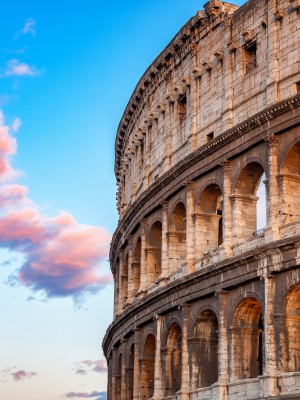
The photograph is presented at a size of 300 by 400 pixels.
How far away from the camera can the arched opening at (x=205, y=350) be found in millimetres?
30797

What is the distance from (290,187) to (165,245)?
26.0 feet

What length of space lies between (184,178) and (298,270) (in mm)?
8254

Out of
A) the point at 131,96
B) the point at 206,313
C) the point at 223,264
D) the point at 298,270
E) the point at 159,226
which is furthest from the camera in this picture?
the point at 131,96

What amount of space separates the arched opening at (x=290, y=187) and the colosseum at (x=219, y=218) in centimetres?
4

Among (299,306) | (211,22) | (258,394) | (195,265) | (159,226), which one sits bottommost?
(258,394)

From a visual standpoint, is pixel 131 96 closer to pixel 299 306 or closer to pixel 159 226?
pixel 159 226

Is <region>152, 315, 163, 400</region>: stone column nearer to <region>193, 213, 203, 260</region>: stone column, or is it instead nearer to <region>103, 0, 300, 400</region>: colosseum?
<region>103, 0, 300, 400</region>: colosseum

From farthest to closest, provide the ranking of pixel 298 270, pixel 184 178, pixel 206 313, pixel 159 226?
pixel 159 226, pixel 184 178, pixel 206 313, pixel 298 270

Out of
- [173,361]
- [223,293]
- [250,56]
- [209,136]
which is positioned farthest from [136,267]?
[250,56]

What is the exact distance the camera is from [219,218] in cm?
3319

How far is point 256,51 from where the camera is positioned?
31.1 m

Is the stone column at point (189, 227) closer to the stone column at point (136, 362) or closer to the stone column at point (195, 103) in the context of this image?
the stone column at point (195, 103)

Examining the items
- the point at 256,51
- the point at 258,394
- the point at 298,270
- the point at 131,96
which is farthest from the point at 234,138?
the point at 131,96

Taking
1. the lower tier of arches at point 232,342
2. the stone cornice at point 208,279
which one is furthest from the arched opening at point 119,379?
the lower tier of arches at point 232,342
